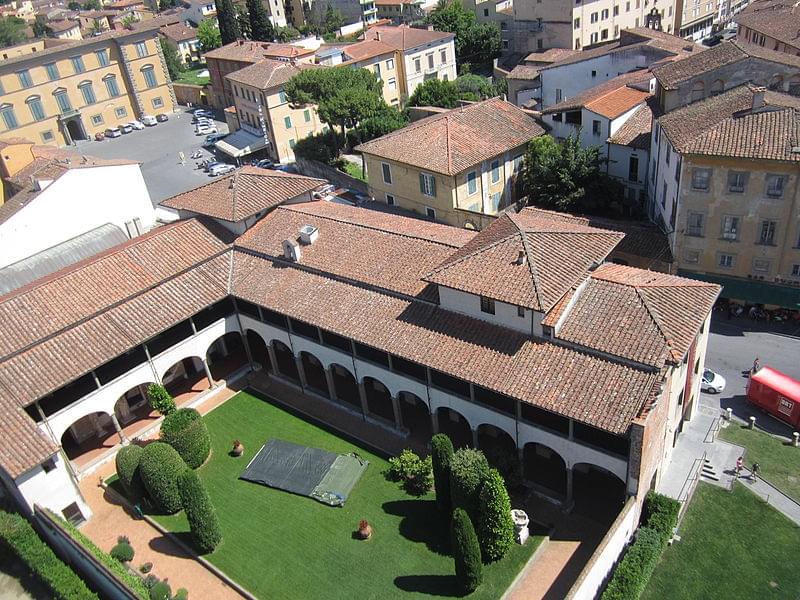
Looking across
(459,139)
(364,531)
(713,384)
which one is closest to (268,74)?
(459,139)

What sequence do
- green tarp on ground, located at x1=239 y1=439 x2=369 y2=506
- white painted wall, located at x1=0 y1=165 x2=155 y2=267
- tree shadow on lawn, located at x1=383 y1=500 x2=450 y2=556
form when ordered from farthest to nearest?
1. white painted wall, located at x1=0 y1=165 x2=155 y2=267
2. green tarp on ground, located at x1=239 y1=439 x2=369 y2=506
3. tree shadow on lawn, located at x1=383 y1=500 x2=450 y2=556

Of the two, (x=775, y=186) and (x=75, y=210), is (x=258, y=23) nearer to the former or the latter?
(x=75, y=210)

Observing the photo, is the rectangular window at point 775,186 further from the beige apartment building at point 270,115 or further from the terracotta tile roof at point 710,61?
the beige apartment building at point 270,115

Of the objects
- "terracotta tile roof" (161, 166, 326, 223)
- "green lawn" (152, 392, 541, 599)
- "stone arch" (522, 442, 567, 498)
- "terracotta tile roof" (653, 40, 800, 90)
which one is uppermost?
"terracotta tile roof" (653, 40, 800, 90)

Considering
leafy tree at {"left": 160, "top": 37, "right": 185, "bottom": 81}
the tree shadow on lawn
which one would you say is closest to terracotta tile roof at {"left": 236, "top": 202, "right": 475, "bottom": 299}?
the tree shadow on lawn

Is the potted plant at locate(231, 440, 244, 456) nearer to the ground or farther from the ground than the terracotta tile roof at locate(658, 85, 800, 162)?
nearer to the ground


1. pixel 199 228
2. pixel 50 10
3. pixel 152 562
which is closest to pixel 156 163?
pixel 199 228

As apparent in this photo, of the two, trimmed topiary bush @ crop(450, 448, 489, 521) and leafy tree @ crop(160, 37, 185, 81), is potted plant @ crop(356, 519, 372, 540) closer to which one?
trimmed topiary bush @ crop(450, 448, 489, 521)

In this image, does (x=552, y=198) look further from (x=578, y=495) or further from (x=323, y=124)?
(x=323, y=124)
